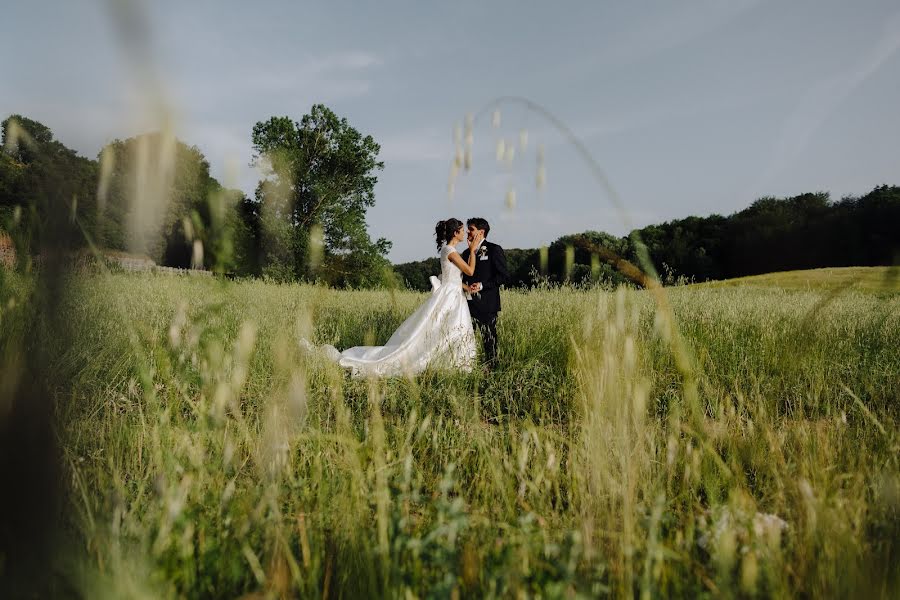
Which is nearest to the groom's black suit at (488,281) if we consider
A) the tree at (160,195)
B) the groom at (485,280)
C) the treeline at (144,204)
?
the groom at (485,280)

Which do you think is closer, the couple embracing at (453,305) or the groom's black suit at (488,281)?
the couple embracing at (453,305)

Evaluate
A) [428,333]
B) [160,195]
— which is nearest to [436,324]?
[428,333]

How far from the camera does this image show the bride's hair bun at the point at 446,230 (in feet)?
24.0

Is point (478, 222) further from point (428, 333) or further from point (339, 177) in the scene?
point (339, 177)

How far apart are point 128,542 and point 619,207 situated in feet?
6.00

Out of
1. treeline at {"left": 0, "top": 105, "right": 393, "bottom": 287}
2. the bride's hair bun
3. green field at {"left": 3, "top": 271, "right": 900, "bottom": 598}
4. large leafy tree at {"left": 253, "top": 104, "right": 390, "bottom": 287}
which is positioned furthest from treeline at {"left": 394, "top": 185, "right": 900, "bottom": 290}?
treeline at {"left": 0, "top": 105, "right": 393, "bottom": 287}

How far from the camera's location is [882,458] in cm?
270

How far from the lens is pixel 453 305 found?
7199 millimetres

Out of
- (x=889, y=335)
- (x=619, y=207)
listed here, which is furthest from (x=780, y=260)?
(x=619, y=207)

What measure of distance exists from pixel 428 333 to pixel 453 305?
0.57m

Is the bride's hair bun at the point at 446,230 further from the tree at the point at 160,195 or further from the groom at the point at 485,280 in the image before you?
the tree at the point at 160,195

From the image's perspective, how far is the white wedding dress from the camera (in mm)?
6583

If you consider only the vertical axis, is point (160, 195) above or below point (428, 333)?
above

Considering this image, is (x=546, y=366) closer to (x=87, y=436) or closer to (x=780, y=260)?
(x=87, y=436)
